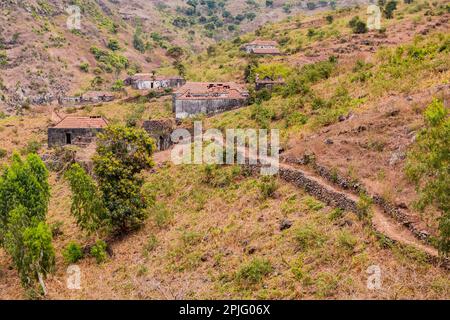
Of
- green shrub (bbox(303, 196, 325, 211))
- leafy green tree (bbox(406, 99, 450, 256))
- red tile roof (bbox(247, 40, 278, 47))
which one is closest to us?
leafy green tree (bbox(406, 99, 450, 256))

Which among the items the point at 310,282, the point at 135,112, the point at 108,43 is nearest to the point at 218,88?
the point at 135,112

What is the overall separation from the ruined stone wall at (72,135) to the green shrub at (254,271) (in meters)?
29.6

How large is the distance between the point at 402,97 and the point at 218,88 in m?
26.7

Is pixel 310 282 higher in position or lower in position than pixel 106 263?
higher

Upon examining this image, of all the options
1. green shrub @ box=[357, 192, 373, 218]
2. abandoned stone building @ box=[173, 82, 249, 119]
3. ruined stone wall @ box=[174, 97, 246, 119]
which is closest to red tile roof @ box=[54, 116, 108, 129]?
ruined stone wall @ box=[174, 97, 246, 119]

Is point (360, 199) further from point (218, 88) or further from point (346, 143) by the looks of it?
point (218, 88)

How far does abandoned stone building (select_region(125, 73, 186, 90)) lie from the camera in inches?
3071

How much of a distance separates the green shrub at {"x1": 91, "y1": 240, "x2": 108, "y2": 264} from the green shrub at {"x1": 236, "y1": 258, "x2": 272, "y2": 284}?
28.2 ft

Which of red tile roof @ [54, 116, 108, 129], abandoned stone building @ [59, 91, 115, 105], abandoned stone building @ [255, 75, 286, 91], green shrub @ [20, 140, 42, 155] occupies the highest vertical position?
abandoned stone building @ [255, 75, 286, 91]

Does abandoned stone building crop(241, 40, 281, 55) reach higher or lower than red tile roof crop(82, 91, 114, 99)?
higher

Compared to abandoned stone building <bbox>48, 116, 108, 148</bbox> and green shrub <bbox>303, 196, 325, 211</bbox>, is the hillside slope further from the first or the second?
abandoned stone building <bbox>48, 116, 108, 148</bbox>

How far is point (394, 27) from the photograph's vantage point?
64500mm

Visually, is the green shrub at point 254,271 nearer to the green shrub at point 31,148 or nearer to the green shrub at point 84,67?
the green shrub at point 31,148

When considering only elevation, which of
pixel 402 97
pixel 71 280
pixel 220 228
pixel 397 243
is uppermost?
pixel 402 97
